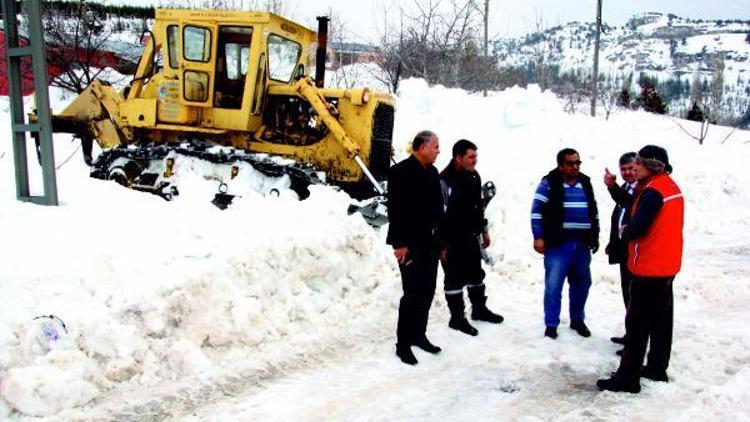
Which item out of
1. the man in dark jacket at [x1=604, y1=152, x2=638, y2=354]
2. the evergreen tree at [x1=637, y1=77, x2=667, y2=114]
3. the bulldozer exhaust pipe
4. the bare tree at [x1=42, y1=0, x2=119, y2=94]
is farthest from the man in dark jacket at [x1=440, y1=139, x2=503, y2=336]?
the evergreen tree at [x1=637, y1=77, x2=667, y2=114]

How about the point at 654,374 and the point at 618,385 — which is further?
the point at 654,374

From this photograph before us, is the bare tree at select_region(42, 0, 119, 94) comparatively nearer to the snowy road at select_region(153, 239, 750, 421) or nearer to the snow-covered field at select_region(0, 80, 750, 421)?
the snow-covered field at select_region(0, 80, 750, 421)

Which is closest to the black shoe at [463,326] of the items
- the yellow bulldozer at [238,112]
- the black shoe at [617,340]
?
the black shoe at [617,340]

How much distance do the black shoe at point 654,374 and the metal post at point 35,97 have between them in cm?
554

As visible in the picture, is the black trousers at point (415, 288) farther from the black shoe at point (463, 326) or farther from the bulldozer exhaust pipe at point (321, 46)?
the bulldozer exhaust pipe at point (321, 46)

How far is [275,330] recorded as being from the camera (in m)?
5.38

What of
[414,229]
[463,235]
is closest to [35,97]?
[414,229]

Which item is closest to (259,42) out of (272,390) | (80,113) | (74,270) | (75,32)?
(80,113)

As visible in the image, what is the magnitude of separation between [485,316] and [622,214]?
5.27 feet

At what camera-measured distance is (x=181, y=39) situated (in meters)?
10.6

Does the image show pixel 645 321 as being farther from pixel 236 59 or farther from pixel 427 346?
pixel 236 59

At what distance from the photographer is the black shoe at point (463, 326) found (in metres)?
5.88

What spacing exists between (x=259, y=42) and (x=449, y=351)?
22.2ft

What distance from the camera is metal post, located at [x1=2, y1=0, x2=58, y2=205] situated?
20.4 feet
